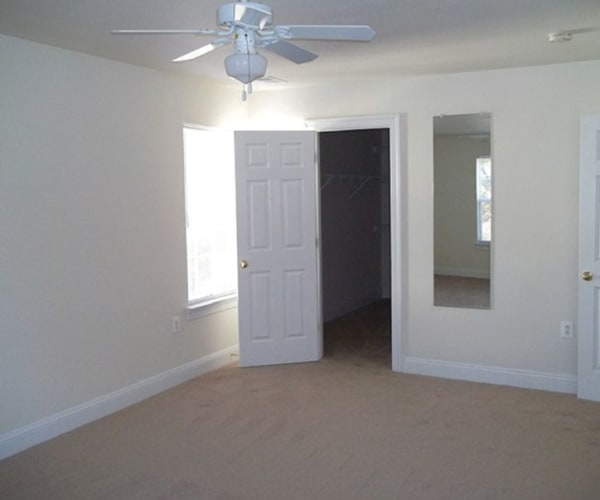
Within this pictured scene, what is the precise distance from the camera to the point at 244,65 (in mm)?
2295

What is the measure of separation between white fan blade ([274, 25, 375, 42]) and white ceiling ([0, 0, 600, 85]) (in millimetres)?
622

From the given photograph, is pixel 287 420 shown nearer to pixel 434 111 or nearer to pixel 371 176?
pixel 434 111

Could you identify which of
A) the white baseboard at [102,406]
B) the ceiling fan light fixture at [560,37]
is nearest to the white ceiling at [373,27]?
the ceiling fan light fixture at [560,37]

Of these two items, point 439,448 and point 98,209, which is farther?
point 98,209

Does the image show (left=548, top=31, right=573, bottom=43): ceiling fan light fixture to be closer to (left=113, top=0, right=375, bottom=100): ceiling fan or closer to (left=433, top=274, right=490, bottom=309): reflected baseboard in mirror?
(left=113, top=0, right=375, bottom=100): ceiling fan

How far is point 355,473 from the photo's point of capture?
3.28 metres

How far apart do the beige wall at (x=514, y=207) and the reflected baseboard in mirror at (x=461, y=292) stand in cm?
6

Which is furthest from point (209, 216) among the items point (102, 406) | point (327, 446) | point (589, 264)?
point (589, 264)

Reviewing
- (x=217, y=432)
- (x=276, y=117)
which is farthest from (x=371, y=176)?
(x=217, y=432)

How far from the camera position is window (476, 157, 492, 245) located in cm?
481

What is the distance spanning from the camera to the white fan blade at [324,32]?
2326 mm

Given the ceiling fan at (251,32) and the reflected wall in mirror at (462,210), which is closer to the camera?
the ceiling fan at (251,32)

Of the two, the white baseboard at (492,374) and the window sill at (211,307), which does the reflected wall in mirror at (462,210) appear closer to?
the white baseboard at (492,374)

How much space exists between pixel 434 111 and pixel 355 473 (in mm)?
2841
